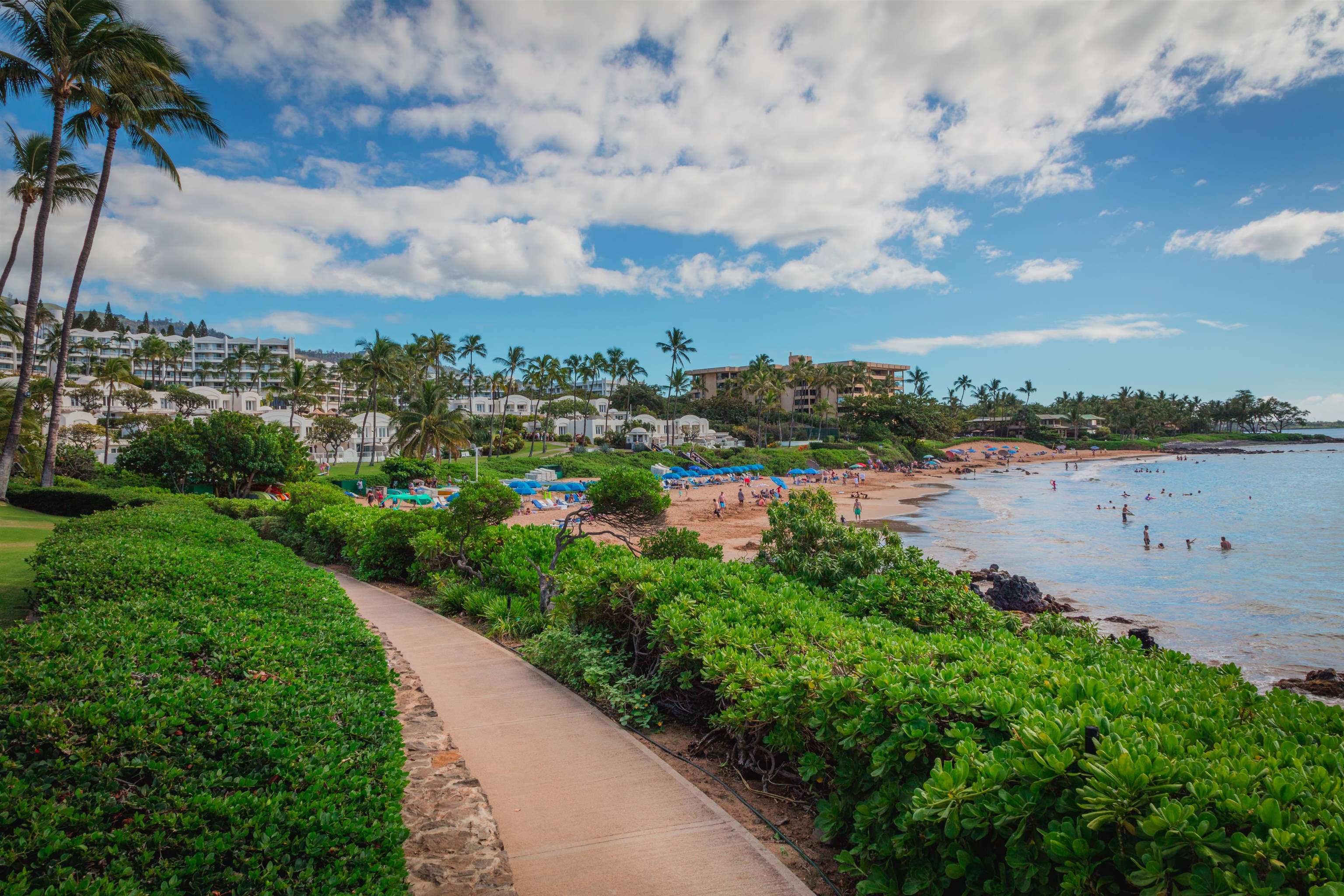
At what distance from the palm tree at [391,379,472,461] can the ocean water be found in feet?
101

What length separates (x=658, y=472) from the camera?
57.7 metres

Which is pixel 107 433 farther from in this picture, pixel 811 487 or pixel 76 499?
pixel 811 487

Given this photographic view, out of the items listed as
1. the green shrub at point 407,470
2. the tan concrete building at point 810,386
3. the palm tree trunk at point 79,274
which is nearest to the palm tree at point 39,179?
the palm tree trunk at point 79,274

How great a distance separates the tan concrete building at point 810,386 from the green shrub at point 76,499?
82.8 m

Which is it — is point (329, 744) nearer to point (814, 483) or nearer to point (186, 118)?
point (186, 118)

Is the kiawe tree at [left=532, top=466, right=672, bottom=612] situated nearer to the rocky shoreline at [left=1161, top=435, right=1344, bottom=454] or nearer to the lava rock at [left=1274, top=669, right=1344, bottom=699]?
the lava rock at [left=1274, top=669, right=1344, bottom=699]

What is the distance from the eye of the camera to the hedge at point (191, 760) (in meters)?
2.56

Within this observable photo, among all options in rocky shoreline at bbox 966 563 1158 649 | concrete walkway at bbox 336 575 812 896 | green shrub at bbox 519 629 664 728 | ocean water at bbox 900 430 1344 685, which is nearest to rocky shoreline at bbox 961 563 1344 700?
rocky shoreline at bbox 966 563 1158 649

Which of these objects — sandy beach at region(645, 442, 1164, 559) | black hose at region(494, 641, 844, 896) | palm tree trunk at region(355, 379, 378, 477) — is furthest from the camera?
palm tree trunk at region(355, 379, 378, 477)

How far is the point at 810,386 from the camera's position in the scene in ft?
346

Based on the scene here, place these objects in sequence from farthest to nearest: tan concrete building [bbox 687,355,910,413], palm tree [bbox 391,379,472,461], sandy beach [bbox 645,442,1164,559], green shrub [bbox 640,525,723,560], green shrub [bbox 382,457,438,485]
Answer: tan concrete building [bbox 687,355,910,413]
palm tree [bbox 391,379,472,461]
green shrub [bbox 382,457,438,485]
sandy beach [bbox 645,442,1164,559]
green shrub [bbox 640,525,723,560]

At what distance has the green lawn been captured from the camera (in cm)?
789

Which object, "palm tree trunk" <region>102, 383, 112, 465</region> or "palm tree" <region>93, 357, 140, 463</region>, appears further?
"palm tree" <region>93, 357, 140, 463</region>

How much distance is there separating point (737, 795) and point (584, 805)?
1223 millimetres
